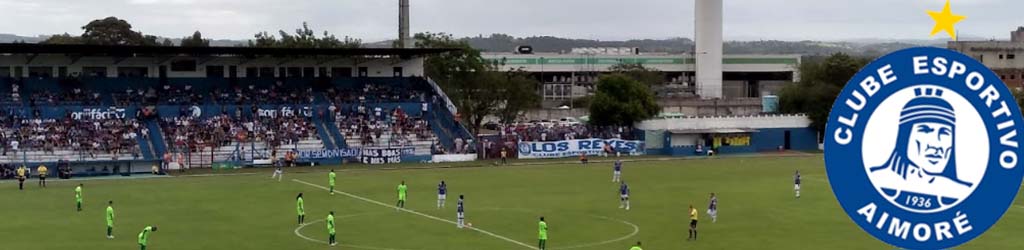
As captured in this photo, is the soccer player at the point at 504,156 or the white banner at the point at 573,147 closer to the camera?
the soccer player at the point at 504,156

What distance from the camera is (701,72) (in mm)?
138875

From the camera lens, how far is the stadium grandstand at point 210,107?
71875 millimetres

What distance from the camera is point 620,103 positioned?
9075 centimetres

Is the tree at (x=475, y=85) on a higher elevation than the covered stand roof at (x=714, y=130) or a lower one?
higher

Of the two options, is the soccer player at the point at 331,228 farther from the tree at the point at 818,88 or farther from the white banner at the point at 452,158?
the tree at the point at 818,88

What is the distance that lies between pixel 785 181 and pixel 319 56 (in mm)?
41968

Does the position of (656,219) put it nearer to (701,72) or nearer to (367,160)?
(367,160)

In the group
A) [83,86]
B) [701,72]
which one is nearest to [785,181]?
[83,86]

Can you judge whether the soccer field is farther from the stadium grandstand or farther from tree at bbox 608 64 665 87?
tree at bbox 608 64 665 87

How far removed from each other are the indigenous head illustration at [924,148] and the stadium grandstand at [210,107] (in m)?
66.2

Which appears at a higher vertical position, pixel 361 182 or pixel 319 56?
pixel 319 56

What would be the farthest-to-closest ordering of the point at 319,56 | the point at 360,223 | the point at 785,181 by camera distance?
the point at 319,56, the point at 785,181, the point at 360,223

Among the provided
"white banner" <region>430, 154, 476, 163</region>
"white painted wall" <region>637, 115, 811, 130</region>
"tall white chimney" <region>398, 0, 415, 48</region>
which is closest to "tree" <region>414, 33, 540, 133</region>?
"tall white chimney" <region>398, 0, 415, 48</region>

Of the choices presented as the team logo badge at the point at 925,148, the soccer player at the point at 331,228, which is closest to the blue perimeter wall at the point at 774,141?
the soccer player at the point at 331,228
